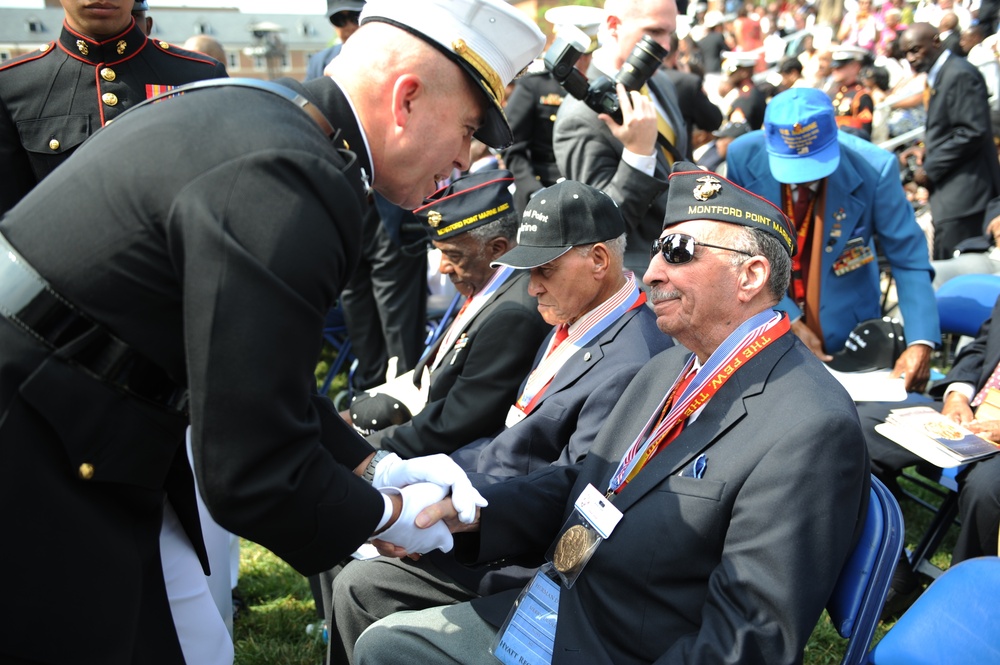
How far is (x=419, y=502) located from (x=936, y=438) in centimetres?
224

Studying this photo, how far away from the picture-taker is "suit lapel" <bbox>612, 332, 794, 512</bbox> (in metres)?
2.34

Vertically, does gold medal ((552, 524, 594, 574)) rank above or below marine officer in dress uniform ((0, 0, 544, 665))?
below

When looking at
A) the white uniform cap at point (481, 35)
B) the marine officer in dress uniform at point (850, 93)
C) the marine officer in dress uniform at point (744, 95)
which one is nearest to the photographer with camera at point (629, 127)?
the white uniform cap at point (481, 35)

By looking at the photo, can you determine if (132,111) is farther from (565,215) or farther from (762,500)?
(565,215)

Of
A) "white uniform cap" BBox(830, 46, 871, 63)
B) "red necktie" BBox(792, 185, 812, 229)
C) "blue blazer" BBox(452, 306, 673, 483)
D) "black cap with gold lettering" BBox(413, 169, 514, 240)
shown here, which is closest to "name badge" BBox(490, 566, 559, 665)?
"blue blazer" BBox(452, 306, 673, 483)

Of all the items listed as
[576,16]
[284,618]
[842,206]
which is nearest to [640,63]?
[842,206]

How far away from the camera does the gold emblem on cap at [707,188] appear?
2.63 metres

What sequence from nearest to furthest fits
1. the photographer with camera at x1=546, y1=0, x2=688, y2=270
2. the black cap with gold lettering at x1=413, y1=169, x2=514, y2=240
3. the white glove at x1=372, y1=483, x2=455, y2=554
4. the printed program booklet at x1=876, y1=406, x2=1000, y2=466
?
the white glove at x1=372, y1=483, x2=455, y2=554 < the printed program booklet at x1=876, y1=406, x2=1000, y2=466 < the black cap with gold lettering at x1=413, y1=169, x2=514, y2=240 < the photographer with camera at x1=546, y1=0, x2=688, y2=270

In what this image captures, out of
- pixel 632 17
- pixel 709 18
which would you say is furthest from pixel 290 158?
pixel 709 18

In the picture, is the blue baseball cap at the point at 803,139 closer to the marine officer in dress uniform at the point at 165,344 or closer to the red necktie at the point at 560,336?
the red necktie at the point at 560,336

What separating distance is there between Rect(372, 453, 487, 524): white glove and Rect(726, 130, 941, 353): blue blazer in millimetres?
2668

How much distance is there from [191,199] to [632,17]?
361 centimetres

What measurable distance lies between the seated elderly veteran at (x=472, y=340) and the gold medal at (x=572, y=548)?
1.10 meters

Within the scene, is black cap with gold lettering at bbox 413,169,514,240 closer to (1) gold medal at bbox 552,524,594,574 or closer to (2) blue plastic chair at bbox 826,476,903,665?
(1) gold medal at bbox 552,524,594,574
